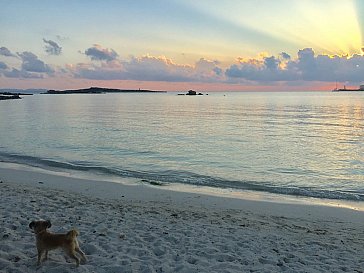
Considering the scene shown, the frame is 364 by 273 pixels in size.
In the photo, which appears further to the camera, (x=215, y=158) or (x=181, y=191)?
(x=215, y=158)

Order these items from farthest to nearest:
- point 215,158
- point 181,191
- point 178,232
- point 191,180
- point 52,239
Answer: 1. point 215,158
2. point 191,180
3. point 181,191
4. point 178,232
5. point 52,239

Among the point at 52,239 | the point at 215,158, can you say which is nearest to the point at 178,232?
the point at 52,239

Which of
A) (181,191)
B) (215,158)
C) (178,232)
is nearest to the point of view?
(178,232)

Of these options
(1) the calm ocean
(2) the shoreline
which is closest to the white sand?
(2) the shoreline

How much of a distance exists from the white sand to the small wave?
7.75 feet

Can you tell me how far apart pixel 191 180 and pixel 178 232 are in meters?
8.04

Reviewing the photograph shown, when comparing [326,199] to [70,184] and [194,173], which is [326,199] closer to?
[194,173]

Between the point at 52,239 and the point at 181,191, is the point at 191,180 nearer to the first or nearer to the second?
the point at 181,191

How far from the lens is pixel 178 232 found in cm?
815

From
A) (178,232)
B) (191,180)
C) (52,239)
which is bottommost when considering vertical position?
(191,180)

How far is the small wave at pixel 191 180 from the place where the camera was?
1424cm

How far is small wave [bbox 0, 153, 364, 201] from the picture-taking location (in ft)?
46.7

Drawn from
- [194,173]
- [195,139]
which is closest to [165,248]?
[194,173]

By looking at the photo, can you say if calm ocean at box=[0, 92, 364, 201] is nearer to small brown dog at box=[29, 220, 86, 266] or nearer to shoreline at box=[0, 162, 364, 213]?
shoreline at box=[0, 162, 364, 213]
